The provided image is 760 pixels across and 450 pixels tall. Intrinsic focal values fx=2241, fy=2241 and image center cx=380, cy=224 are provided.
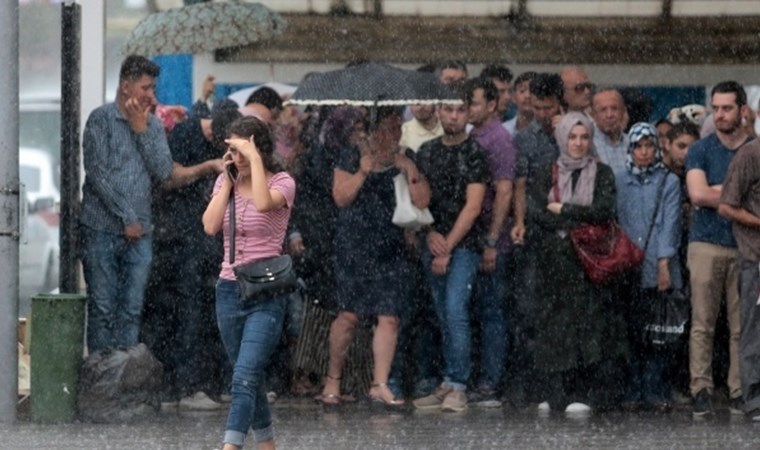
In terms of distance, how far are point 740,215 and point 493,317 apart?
6.21ft

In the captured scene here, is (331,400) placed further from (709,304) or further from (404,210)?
(709,304)

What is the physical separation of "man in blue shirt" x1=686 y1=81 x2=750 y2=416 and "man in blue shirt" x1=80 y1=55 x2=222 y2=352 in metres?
3.28

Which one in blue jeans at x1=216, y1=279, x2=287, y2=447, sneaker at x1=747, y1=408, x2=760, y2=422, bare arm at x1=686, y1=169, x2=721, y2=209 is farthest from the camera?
bare arm at x1=686, y1=169, x2=721, y2=209

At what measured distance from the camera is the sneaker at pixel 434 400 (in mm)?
15312

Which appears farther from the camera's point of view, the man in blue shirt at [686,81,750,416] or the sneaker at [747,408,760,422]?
the man in blue shirt at [686,81,750,416]

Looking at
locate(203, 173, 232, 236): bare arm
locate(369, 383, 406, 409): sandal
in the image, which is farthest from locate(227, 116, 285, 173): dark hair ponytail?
locate(369, 383, 406, 409): sandal

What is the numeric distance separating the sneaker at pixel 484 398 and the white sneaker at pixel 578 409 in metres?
0.52

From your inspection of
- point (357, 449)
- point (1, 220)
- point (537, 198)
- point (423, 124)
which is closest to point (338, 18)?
point (423, 124)

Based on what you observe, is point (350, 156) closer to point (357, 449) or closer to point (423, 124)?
point (423, 124)

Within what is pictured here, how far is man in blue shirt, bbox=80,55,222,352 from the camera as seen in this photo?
14.9 m

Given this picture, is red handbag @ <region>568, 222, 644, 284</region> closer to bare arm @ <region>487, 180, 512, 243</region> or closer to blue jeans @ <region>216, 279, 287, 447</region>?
bare arm @ <region>487, 180, 512, 243</region>

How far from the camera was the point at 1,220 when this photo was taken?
14.3 meters

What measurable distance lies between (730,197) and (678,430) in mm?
1673

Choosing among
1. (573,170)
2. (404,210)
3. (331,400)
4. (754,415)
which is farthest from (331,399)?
(754,415)
